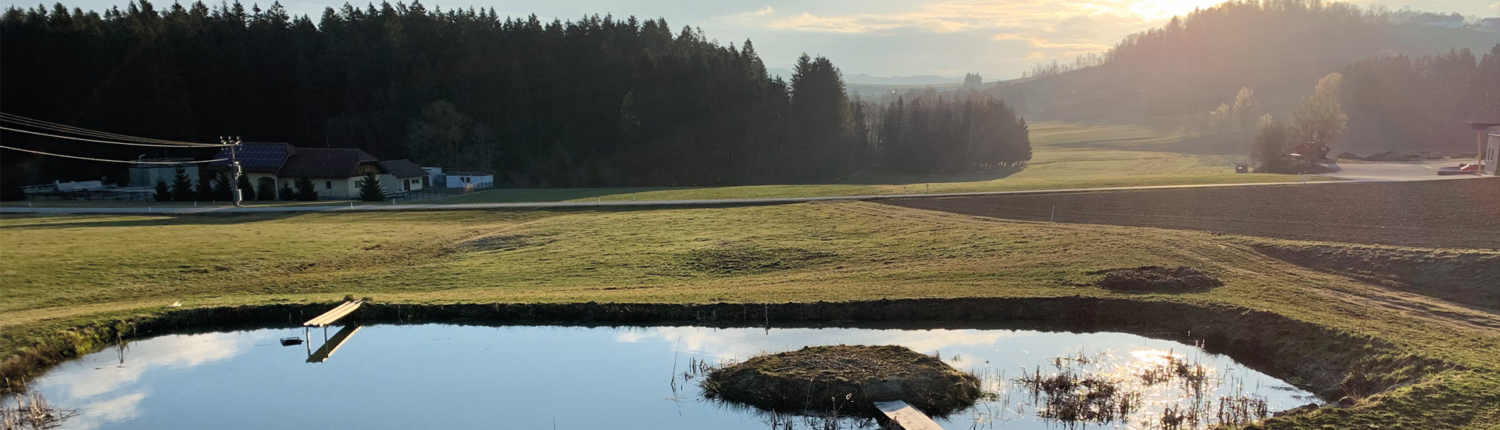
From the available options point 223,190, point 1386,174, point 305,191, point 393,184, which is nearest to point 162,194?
point 223,190

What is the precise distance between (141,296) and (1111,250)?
→ 103 feet

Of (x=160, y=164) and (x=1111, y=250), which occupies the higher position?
(x=160, y=164)

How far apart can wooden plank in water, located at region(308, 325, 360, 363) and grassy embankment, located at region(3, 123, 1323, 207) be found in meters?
28.4

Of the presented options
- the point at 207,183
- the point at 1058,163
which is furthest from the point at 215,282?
the point at 1058,163

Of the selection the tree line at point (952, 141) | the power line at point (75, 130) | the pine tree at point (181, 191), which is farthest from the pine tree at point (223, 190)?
the tree line at point (952, 141)

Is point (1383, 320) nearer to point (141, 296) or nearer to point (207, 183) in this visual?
point (141, 296)

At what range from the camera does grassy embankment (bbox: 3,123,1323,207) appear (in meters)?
50.4

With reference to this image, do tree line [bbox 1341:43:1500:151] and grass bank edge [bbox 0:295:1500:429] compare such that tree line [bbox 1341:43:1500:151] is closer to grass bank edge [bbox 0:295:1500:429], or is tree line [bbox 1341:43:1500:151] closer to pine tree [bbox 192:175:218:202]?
grass bank edge [bbox 0:295:1500:429]

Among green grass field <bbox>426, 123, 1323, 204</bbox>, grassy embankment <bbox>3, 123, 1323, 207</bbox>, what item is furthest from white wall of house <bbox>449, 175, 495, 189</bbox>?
grassy embankment <bbox>3, 123, 1323, 207</bbox>

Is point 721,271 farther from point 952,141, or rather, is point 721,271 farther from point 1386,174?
point 952,141

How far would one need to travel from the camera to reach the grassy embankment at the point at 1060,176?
50406mm

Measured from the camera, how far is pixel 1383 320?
18.7 meters

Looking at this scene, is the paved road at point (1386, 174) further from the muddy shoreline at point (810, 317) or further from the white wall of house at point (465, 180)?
the white wall of house at point (465, 180)

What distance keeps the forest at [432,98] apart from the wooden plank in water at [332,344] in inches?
2231
